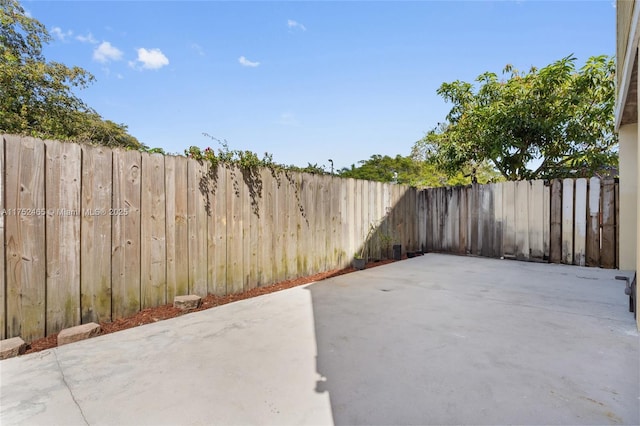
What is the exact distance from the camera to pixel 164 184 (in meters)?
2.92

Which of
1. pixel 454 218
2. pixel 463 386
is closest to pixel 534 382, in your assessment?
pixel 463 386

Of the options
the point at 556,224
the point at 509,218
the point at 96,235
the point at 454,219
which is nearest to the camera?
the point at 96,235

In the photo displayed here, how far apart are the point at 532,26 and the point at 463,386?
23.7 ft

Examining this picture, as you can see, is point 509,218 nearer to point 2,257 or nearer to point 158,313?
point 158,313

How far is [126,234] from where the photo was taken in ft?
8.73

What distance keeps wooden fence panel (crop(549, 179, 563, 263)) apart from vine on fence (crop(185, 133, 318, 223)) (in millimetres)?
4617

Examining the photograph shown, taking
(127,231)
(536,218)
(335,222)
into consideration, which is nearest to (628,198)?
(536,218)

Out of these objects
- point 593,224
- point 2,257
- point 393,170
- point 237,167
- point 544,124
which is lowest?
point 2,257

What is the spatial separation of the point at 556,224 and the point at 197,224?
19.1ft

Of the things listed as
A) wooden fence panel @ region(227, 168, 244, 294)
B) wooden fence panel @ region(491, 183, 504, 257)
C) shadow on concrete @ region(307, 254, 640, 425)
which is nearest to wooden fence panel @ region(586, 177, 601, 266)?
wooden fence panel @ region(491, 183, 504, 257)

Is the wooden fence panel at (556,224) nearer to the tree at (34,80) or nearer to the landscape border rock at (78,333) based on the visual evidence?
the landscape border rock at (78,333)

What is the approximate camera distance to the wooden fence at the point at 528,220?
482cm

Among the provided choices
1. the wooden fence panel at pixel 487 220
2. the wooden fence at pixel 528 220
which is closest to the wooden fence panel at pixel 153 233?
the wooden fence at pixel 528 220

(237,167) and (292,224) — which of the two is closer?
(237,167)
